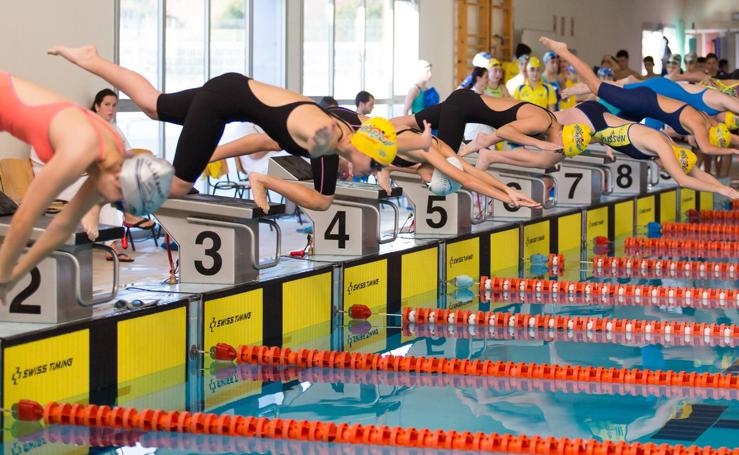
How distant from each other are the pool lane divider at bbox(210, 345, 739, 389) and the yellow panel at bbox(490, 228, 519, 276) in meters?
3.45

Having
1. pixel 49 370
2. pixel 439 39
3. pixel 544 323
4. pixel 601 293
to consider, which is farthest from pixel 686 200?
pixel 49 370

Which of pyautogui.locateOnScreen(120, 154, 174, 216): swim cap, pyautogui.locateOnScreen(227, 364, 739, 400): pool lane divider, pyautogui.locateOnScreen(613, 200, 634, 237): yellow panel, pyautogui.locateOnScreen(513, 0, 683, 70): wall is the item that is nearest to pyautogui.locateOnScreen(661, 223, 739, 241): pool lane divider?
pyautogui.locateOnScreen(613, 200, 634, 237): yellow panel

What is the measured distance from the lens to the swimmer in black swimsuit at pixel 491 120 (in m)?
8.51

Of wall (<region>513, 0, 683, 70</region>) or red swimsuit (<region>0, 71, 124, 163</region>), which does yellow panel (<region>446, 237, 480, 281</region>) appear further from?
wall (<region>513, 0, 683, 70</region>)

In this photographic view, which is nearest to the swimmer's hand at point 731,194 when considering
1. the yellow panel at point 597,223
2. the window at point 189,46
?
the yellow panel at point 597,223

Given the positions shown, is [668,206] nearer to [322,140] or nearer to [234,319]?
[234,319]

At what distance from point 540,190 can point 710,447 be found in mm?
6259

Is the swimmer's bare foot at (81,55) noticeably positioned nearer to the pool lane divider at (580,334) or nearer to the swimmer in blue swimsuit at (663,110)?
the pool lane divider at (580,334)

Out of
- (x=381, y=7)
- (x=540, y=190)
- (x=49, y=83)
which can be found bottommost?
(x=540, y=190)

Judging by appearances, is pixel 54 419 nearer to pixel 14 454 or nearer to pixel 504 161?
pixel 14 454

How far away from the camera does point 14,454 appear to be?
466 centimetres

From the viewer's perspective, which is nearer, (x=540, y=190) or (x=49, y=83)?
(x=49, y=83)

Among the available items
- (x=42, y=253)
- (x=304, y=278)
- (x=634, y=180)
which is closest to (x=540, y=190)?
(x=634, y=180)

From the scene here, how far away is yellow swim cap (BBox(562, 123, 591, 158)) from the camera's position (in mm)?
8484
